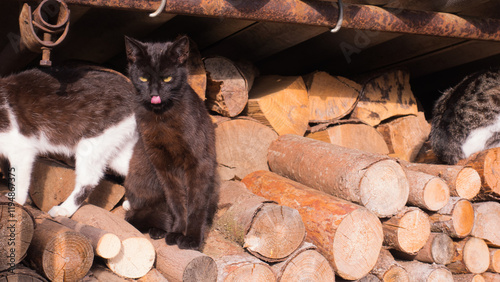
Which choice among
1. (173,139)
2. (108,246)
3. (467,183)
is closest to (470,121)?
(467,183)

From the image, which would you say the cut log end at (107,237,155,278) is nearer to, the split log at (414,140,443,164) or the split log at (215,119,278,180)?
the split log at (215,119,278,180)

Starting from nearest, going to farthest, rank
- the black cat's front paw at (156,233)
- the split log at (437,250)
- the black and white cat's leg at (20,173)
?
1. the black cat's front paw at (156,233)
2. the black and white cat's leg at (20,173)
3. the split log at (437,250)

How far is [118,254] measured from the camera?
2174mm

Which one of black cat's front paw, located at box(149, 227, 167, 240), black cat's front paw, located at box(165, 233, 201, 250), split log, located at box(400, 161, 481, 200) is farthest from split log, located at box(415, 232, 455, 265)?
black cat's front paw, located at box(149, 227, 167, 240)

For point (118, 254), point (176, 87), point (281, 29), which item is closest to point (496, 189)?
point (281, 29)

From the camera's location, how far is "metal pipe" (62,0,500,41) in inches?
96.0

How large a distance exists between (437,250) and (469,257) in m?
0.37

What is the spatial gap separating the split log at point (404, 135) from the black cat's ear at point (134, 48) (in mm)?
2835

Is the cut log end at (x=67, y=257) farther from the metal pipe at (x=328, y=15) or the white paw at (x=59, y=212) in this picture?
the metal pipe at (x=328, y=15)

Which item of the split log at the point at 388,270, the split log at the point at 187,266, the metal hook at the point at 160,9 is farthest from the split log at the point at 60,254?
the split log at the point at 388,270

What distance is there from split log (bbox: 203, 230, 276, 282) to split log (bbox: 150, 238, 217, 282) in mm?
88

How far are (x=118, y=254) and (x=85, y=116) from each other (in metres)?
1.16

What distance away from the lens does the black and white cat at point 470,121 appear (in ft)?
12.1

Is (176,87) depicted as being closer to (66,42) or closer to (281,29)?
(281,29)
